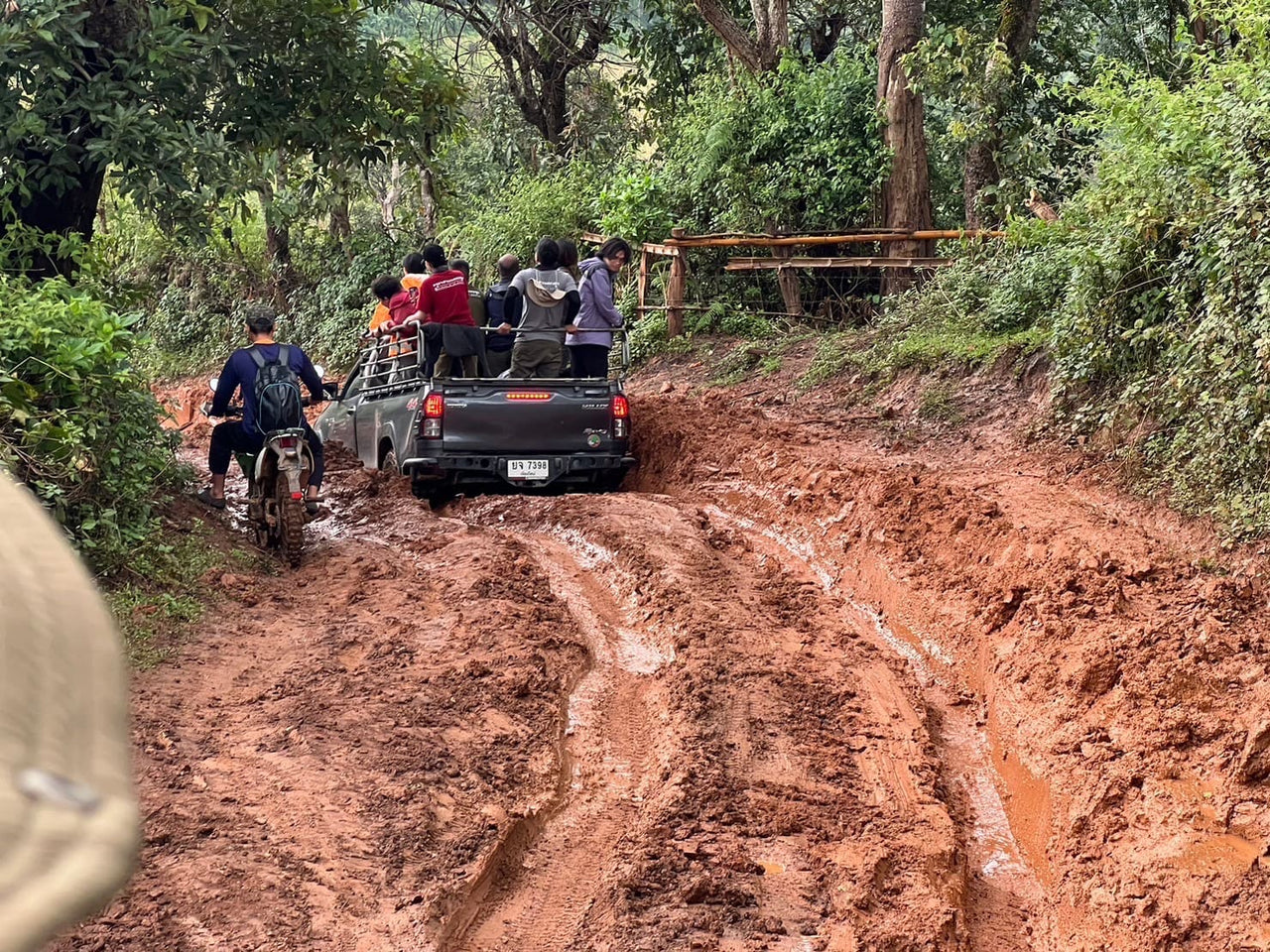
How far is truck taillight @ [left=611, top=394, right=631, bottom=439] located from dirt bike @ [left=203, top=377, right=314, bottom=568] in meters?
2.98

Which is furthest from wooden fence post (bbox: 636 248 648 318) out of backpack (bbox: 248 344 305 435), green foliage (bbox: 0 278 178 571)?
green foliage (bbox: 0 278 178 571)

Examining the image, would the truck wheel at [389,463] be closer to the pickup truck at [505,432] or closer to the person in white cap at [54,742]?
the pickup truck at [505,432]

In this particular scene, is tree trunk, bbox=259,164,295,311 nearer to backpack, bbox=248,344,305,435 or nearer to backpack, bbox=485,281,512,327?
backpack, bbox=485,281,512,327

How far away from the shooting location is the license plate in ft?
39.5

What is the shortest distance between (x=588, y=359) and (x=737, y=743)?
7.40m

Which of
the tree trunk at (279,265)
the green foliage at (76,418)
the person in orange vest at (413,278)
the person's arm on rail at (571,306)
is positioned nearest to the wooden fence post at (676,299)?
the person in orange vest at (413,278)

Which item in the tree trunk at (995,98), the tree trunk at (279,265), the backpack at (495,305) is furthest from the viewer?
the tree trunk at (279,265)

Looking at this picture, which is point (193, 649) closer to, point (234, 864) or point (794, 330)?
point (234, 864)

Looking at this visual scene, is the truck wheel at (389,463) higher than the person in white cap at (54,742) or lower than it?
lower

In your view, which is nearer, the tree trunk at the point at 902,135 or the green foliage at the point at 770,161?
the tree trunk at the point at 902,135

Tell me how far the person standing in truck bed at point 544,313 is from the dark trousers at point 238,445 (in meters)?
2.42

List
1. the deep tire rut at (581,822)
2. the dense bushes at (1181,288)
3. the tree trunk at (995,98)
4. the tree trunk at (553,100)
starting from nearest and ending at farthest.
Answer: the deep tire rut at (581,822), the dense bushes at (1181,288), the tree trunk at (995,98), the tree trunk at (553,100)

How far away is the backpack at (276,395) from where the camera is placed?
10.3m

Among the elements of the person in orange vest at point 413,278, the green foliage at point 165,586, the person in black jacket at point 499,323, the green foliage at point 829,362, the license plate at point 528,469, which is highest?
the person in orange vest at point 413,278
